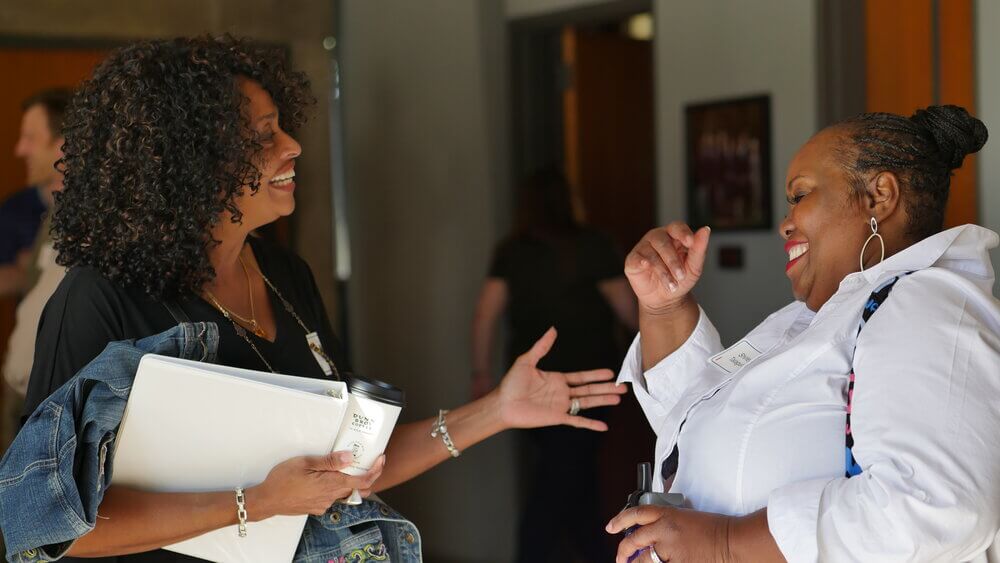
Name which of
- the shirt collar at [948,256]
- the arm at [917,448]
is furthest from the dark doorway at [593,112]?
the arm at [917,448]

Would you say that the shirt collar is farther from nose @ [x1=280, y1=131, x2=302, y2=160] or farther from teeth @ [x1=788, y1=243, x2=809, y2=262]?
nose @ [x1=280, y1=131, x2=302, y2=160]

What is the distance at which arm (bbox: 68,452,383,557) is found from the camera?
1.67 meters

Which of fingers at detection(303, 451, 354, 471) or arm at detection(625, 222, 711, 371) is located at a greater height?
arm at detection(625, 222, 711, 371)

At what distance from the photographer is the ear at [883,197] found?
1.66 meters

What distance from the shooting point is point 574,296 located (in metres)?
3.79

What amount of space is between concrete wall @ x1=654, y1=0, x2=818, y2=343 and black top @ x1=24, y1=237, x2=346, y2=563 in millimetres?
1919

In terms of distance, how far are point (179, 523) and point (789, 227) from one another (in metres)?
1.10

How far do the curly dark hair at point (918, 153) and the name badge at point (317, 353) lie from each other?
1.02m

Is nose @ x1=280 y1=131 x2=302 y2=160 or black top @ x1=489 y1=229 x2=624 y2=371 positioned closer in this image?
nose @ x1=280 y1=131 x2=302 y2=160

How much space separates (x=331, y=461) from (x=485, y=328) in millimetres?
2322

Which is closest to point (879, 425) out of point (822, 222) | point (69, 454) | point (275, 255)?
point (822, 222)

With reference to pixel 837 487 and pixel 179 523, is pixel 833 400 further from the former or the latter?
pixel 179 523

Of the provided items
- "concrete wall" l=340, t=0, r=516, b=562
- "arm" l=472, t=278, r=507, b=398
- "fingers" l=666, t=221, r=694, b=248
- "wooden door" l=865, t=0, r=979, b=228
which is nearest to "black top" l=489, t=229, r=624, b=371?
"arm" l=472, t=278, r=507, b=398

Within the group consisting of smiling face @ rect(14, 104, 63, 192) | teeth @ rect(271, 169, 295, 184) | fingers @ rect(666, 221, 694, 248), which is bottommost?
fingers @ rect(666, 221, 694, 248)
